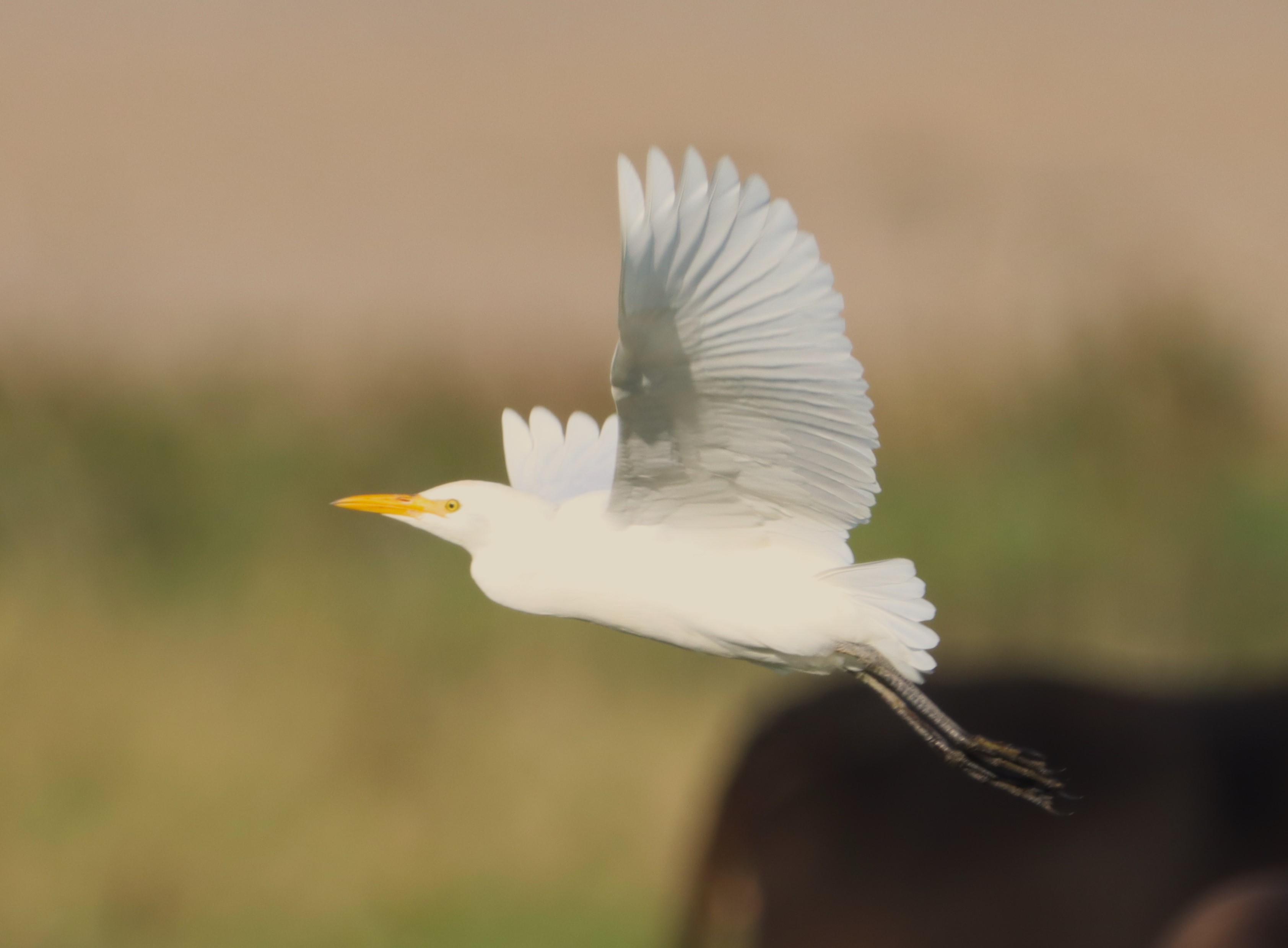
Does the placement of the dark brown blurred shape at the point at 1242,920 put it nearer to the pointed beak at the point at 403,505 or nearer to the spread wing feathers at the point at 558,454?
the spread wing feathers at the point at 558,454

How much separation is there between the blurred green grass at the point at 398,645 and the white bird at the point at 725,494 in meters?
3.82

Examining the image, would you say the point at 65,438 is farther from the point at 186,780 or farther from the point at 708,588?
the point at 708,588

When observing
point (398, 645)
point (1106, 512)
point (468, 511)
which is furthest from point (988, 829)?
point (398, 645)

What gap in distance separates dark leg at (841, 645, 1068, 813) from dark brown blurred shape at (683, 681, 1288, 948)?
4.56 ft

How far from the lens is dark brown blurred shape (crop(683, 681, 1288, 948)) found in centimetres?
405

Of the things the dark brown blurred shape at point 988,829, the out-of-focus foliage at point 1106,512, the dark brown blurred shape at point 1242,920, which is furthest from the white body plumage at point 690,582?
the out-of-focus foliage at point 1106,512

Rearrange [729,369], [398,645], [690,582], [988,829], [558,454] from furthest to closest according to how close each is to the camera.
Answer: [398,645] → [988,829] → [558,454] → [690,582] → [729,369]

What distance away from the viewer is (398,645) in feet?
22.3

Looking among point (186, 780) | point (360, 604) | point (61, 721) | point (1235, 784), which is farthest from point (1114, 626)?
point (61, 721)

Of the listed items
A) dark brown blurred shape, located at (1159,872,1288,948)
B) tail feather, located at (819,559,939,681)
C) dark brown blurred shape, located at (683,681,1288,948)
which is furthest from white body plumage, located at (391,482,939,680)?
dark brown blurred shape, located at (683,681,1288,948)

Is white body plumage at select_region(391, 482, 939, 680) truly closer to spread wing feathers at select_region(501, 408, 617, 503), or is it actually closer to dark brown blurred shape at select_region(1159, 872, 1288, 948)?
spread wing feathers at select_region(501, 408, 617, 503)

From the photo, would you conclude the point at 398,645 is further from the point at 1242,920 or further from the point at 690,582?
the point at 690,582

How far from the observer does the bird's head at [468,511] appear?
247 cm

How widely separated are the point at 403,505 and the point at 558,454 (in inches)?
25.4
